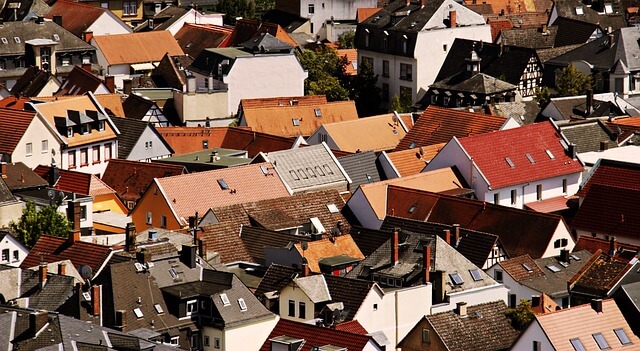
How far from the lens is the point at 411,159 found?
106 m

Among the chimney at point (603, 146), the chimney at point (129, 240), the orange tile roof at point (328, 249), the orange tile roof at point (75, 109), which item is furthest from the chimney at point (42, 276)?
the chimney at point (603, 146)

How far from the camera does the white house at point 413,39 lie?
428 ft

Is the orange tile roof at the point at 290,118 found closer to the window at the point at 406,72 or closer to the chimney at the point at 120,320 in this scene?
the window at the point at 406,72

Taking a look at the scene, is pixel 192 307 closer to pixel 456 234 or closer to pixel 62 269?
pixel 62 269

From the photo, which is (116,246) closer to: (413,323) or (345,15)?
(413,323)

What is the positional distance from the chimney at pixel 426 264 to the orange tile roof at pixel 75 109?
31743 millimetres

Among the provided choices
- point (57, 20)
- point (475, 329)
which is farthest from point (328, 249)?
point (57, 20)

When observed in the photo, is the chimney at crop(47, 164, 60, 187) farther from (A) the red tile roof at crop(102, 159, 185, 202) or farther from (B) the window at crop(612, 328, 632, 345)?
(B) the window at crop(612, 328, 632, 345)

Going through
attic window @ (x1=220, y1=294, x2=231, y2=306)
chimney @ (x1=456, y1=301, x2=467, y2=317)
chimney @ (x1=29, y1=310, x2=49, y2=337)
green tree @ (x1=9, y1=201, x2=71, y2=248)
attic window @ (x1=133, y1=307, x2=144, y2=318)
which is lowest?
chimney @ (x1=456, y1=301, x2=467, y2=317)

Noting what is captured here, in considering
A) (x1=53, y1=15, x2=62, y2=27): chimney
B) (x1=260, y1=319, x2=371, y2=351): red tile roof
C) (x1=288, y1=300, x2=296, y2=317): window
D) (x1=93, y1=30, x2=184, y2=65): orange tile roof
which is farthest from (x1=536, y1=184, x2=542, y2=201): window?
(x1=53, y1=15, x2=62, y2=27): chimney

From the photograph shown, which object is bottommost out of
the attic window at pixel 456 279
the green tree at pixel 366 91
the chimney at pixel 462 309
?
the green tree at pixel 366 91

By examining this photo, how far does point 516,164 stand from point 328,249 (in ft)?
56.7

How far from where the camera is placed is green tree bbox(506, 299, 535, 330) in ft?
267

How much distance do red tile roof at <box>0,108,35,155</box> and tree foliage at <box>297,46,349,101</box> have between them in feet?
90.8
